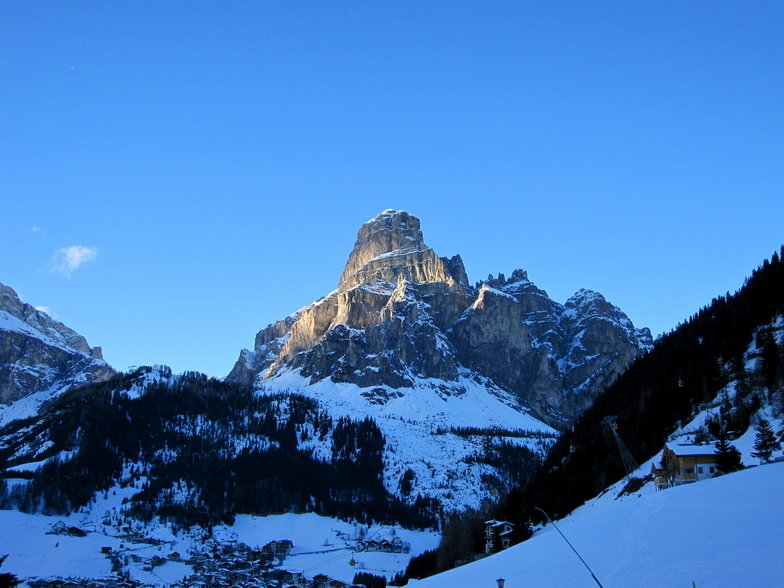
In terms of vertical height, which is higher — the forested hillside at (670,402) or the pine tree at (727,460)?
the forested hillside at (670,402)

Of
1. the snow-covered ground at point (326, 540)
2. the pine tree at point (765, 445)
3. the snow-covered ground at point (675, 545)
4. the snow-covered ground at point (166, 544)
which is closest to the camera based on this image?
the snow-covered ground at point (675, 545)

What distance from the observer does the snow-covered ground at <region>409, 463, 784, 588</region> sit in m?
31.7

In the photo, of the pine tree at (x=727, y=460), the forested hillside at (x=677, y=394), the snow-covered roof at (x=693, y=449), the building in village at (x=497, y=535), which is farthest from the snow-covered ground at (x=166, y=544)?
the pine tree at (x=727, y=460)

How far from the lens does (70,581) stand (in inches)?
4909

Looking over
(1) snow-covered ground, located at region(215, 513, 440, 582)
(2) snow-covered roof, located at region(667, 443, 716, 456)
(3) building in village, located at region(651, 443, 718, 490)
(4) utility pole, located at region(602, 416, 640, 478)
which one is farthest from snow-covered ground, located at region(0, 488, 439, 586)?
(2) snow-covered roof, located at region(667, 443, 716, 456)

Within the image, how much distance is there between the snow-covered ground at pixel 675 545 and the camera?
31.7m

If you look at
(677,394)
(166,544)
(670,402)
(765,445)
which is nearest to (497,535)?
(670,402)

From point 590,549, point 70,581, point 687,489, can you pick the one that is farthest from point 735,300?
point 70,581

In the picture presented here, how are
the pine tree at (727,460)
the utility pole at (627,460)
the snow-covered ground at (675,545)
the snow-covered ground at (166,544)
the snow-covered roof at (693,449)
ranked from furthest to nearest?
the snow-covered ground at (166,544), the utility pole at (627,460), the snow-covered roof at (693,449), the pine tree at (727,460), the snow-covered ground at (675,545)

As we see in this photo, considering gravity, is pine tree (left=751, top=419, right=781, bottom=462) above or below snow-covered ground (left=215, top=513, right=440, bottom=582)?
below

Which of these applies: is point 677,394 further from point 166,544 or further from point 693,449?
point 166,544

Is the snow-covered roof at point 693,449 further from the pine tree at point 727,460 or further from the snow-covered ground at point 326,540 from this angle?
the snow-covered ground at point 326,540

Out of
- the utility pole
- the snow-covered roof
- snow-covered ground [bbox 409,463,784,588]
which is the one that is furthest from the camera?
the utility pole

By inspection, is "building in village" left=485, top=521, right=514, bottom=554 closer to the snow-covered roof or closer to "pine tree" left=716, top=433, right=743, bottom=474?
the snow-covered roof
